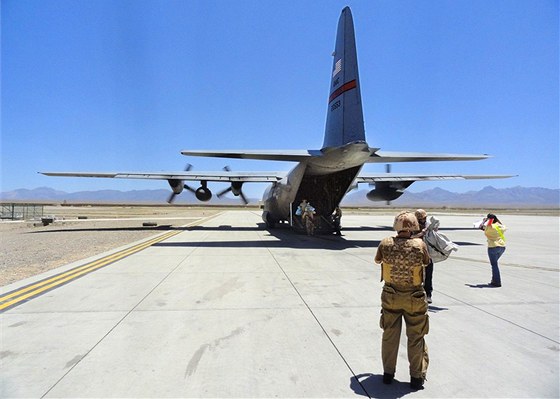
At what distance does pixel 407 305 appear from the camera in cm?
366

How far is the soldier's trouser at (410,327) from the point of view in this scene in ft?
11.8

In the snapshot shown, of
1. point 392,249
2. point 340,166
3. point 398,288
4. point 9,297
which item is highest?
point 340,166

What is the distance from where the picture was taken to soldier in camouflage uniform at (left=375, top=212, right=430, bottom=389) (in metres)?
3.61

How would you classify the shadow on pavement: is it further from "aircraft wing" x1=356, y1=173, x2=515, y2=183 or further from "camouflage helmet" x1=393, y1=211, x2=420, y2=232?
"aircraft wing" x1=356, y1=173, x2=515, y2=183

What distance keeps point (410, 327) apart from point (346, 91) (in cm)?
1187

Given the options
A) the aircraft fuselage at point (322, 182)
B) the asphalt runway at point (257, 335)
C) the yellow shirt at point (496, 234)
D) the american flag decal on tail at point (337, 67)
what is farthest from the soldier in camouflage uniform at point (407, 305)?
the american flag decal on tail at point (337, 67)

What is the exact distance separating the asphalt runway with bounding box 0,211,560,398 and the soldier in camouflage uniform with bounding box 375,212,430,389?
229 mm

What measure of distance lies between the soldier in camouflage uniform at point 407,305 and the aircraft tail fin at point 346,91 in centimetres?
1007

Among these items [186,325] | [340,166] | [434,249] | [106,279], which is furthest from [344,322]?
[340,166]

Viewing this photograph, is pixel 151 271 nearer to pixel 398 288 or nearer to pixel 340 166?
pixel 398 288

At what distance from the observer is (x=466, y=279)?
855cm

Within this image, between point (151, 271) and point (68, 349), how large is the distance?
4937 millimetres

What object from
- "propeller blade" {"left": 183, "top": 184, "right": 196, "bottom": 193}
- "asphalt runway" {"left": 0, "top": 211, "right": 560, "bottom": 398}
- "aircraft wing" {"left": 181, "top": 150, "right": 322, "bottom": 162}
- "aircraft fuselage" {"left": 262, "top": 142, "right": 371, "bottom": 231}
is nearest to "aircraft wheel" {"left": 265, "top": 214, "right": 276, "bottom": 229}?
"aircraft fuselage" {"left": 262, "top": 142, "right": 371, "bottom": 231}

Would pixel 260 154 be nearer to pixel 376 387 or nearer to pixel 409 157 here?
pixel 409 157
